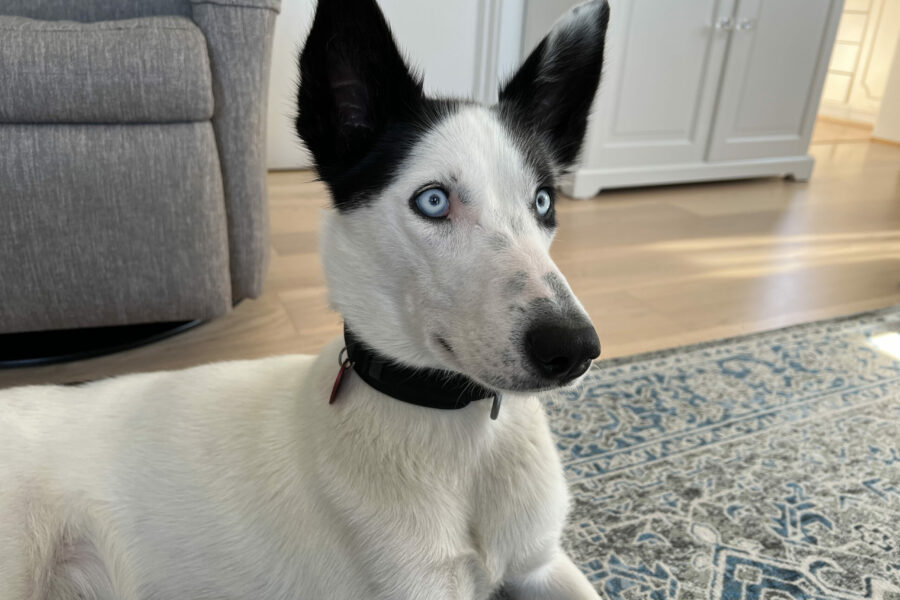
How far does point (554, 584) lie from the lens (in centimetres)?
100

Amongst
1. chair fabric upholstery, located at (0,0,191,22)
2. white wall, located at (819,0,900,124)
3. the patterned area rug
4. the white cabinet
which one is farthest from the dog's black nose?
white wall, located at (819,0,900,124)

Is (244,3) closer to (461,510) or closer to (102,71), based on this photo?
(102,71)

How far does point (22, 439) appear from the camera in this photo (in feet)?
3.06

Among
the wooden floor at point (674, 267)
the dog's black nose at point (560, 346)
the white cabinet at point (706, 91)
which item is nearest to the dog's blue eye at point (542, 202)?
the dog's black nose at point (560, 346)

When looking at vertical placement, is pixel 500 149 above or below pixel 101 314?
above

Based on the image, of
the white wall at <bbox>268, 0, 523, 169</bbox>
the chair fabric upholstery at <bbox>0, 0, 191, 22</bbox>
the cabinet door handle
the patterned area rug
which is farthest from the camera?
the white wall at <bbox>268, 0, 523, 169</bbox>

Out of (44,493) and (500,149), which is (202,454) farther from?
(500,149)

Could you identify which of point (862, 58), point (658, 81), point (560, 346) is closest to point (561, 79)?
point (560, 346)

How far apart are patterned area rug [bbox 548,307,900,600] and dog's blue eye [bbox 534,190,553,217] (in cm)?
64

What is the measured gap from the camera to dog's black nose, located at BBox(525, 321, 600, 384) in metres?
0.69

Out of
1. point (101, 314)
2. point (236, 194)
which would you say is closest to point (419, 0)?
point (236, 194)

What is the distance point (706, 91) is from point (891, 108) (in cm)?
270

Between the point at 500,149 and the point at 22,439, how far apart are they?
2.52ft

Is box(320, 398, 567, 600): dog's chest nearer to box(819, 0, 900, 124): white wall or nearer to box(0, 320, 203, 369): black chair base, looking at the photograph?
box(0, 320, 203, 369): black chair base
